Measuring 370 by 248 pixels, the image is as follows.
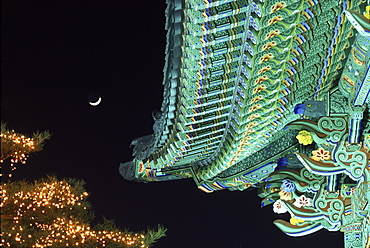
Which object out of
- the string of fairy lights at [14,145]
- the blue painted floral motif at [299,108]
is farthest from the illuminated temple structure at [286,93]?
the string of fairy lights at [14,145]

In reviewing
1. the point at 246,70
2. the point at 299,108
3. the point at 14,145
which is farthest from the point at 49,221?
the point at 246,70

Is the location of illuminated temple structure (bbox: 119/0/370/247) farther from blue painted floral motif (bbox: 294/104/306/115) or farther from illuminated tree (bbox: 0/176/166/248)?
illuminated tree (bbox: 0/176/166/248)

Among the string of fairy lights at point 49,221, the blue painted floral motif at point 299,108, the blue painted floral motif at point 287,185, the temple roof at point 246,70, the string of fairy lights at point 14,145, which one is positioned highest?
the string of fairy lights at point 14,145

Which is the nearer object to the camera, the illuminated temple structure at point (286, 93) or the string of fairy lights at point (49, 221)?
the illuminated temple structure at point (286, 93)

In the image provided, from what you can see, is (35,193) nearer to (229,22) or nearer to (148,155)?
(148,155)

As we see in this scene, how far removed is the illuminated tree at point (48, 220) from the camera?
4352mm

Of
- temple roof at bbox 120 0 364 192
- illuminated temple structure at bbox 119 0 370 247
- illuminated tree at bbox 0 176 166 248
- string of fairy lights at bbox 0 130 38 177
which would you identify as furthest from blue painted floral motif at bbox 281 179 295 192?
string of fairy lights at bbox 0 130 38 177

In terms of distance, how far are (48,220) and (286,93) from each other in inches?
89.6

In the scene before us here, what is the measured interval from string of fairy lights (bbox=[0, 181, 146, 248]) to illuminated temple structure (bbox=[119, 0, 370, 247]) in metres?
1.23

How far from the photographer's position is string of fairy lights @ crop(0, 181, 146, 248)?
434cm

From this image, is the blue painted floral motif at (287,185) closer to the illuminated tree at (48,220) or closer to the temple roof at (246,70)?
the temple roof at (246,70)

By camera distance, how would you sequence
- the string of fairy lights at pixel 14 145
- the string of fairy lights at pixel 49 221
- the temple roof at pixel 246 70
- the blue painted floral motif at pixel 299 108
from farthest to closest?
1. the string of fairy lights at pixel 14 145
2. the string of fairy lights at pixel 49 221
3. the blue painted floral motif at pixel 299 108
4. the temple roof at pixel 246 70

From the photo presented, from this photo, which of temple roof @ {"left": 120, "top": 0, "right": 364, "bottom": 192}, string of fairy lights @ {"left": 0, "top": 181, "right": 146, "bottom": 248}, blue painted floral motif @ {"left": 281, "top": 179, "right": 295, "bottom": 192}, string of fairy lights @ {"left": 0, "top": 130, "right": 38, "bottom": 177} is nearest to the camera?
temple roof @ {"left": 120, "top": 0, "right": 364, "bottom": 192}

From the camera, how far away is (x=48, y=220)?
4578 millimetres
